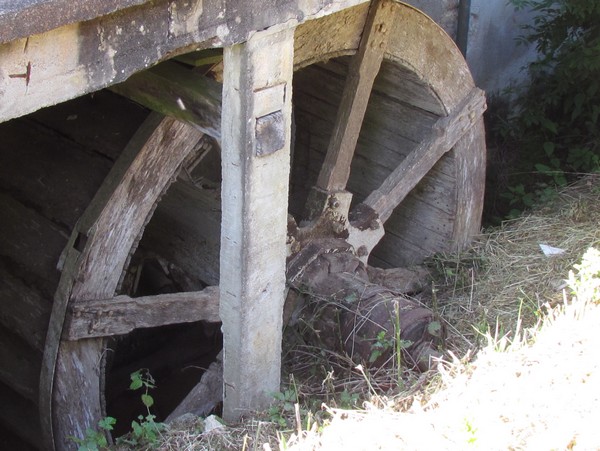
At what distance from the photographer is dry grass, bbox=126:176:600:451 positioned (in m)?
2.80

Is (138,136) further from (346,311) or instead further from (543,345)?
(543,345)

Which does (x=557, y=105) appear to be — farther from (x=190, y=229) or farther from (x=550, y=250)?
(x=190, y=229)

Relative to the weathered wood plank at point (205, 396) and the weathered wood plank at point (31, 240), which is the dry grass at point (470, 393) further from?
the weathered wood plank at point (31, 240)

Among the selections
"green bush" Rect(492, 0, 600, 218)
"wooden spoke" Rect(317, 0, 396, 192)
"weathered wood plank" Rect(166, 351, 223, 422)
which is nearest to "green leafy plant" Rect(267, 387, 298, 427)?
"weathered wood plank" Rect(166, 351, 223, 422)

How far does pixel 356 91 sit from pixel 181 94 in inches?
44.6

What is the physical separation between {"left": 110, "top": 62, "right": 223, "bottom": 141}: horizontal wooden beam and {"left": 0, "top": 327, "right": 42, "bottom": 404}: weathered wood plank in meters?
1.57

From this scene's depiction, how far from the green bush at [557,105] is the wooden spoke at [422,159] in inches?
38.9

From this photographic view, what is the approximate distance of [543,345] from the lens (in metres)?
3.33

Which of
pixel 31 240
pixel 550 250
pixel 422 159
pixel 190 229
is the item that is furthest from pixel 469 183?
pixel 31 240

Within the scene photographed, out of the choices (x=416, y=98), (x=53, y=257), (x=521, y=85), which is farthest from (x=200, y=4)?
(x=521, y=85)

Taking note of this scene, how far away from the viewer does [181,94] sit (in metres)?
3.29

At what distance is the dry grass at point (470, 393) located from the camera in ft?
9.18

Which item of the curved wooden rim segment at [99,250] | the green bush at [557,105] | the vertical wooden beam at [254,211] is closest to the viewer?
the vertical wooden beam at [254,211]

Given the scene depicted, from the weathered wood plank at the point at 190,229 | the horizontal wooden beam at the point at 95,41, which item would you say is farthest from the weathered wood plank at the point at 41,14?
the weathered wood plank at the point at 190,229
